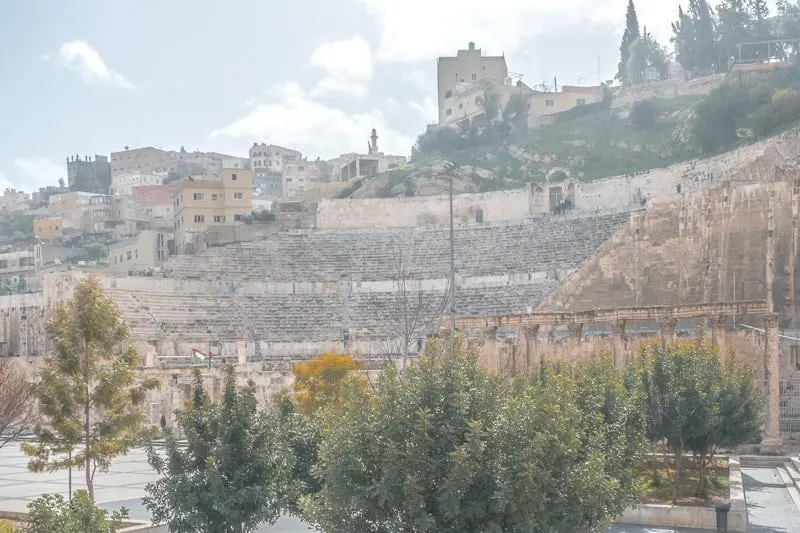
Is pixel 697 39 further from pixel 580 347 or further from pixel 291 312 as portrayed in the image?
pixel 580 347

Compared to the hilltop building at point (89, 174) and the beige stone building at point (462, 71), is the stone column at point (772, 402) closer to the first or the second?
the beige stone building at point (462, 71)

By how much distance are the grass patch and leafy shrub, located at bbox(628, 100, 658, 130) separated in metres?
49.4

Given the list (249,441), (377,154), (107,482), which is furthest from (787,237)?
(377,154)

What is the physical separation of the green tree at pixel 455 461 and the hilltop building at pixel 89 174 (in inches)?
3626

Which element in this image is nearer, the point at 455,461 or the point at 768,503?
the point at 455,461

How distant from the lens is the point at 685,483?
21.1 metres

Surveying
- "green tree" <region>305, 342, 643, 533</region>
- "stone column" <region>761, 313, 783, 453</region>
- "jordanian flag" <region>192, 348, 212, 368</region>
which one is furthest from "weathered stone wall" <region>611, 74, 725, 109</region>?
"green tree" <region>305, 342, 643, 533</region>

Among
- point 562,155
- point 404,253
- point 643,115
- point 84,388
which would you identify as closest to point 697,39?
point 643,115

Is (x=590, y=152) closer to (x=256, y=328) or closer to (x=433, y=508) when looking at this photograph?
(x=256, y=328)

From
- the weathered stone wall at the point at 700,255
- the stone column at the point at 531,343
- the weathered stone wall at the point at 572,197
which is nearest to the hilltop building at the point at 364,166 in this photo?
the weathered stone wall at the point at 572,197

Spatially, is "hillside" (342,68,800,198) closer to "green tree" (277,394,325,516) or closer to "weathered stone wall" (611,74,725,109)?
"weathered stone wall" (611,74,725,109)

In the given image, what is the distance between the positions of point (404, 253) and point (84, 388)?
3914cm

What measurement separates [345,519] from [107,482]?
15550 millimetres

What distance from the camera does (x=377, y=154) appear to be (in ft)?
299
